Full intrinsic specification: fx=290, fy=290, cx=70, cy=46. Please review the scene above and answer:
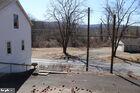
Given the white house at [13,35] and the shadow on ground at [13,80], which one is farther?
the white house at [13,35]

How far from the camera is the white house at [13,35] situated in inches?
1004

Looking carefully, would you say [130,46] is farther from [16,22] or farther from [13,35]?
[13,35]

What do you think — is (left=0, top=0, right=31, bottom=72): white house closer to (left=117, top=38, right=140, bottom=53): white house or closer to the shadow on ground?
the shadow on ground

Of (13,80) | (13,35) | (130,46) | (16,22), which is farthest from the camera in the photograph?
(130,46)

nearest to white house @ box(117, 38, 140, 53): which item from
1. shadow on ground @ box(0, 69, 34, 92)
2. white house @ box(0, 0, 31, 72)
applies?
white house @ box(0, 0, 31, 72)

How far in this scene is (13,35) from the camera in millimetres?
28031

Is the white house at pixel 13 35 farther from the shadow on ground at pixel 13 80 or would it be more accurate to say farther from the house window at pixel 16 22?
the shadow on ground at pixel 13 80

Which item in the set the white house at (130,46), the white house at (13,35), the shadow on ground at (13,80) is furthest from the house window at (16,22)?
the white house at (130,46)

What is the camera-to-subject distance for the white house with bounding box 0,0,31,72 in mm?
25502

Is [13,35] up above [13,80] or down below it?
above

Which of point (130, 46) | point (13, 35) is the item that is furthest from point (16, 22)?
point (130, 46)

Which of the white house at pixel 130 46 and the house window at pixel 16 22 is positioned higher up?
the house window at pixel 16 22

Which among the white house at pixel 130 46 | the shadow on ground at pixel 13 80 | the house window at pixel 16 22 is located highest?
the house window at pixel 16 22

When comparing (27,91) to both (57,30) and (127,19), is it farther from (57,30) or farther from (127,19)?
(57,30)
